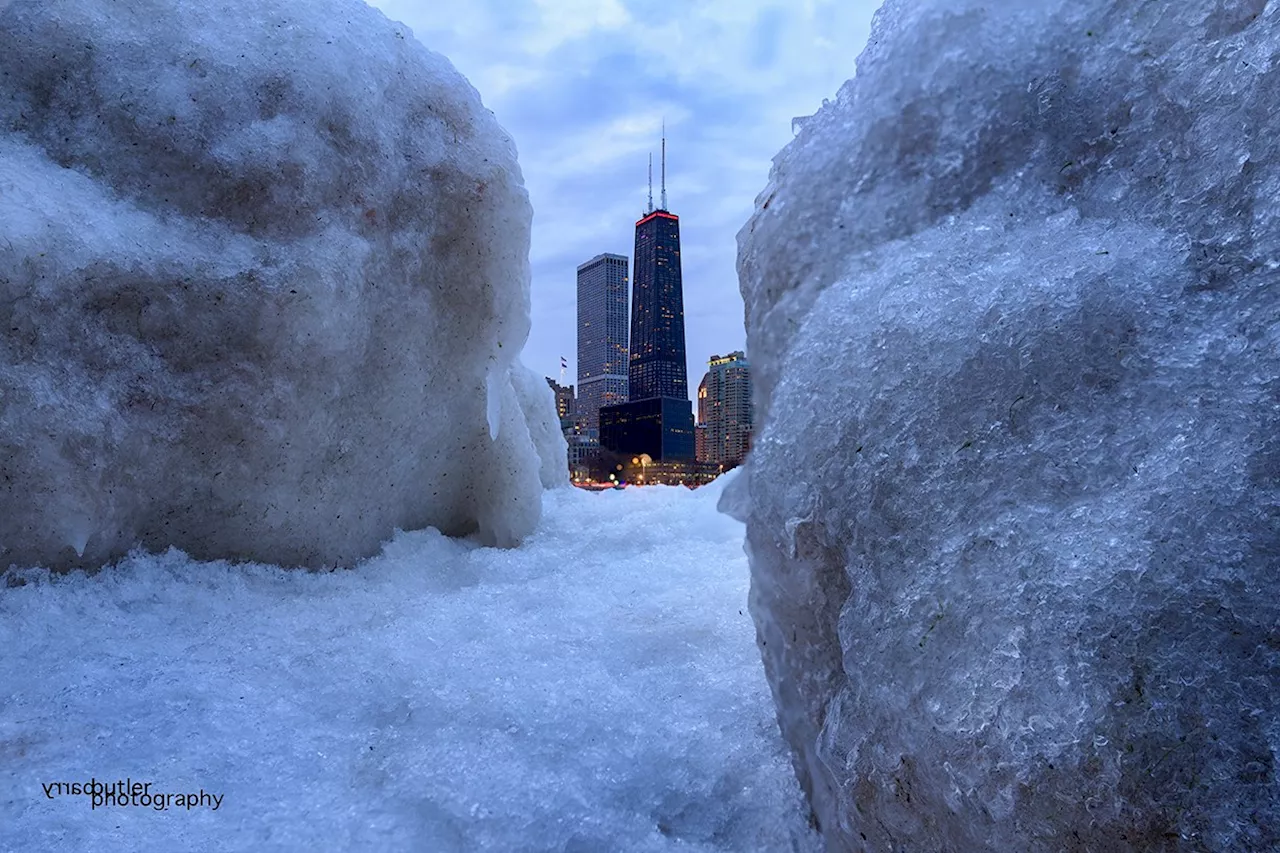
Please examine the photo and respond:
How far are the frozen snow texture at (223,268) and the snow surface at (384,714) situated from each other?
0.29 meters

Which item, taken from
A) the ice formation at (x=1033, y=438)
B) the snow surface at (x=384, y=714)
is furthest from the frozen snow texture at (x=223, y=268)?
the ice formation at (x=1033, y=438)

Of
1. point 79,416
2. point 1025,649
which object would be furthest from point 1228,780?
point 79,416

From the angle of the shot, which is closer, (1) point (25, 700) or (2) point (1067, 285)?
(2) point (1067, 285)

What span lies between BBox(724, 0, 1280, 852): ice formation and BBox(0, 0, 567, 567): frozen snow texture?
189 cm

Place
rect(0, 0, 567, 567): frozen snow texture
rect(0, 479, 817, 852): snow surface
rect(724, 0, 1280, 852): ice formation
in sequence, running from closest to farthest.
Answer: rect(724, 0, 1280, 852): ice formation < rect(0, 479, 817, 852): snow surface < rect(0, 0, 567, 567): frozen snow texture

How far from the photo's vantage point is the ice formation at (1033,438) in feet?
3.23

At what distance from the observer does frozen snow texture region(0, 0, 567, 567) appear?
239cm

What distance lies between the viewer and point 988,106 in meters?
1.48

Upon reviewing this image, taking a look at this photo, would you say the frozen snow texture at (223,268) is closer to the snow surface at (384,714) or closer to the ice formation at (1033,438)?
the snow surface at (384,714)

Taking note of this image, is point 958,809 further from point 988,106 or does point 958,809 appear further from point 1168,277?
point 988,106

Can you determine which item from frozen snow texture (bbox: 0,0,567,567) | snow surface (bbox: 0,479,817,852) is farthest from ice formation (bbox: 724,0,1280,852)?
frozen snow texture (bbox: 0,0,567,567)

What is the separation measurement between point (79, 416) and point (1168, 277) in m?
2.82

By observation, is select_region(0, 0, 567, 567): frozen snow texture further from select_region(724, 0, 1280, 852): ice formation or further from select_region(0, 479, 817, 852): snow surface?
select_region(724, 0, 1280, 852): ice formation

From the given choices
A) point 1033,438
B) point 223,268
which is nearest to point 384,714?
point 1033,438
